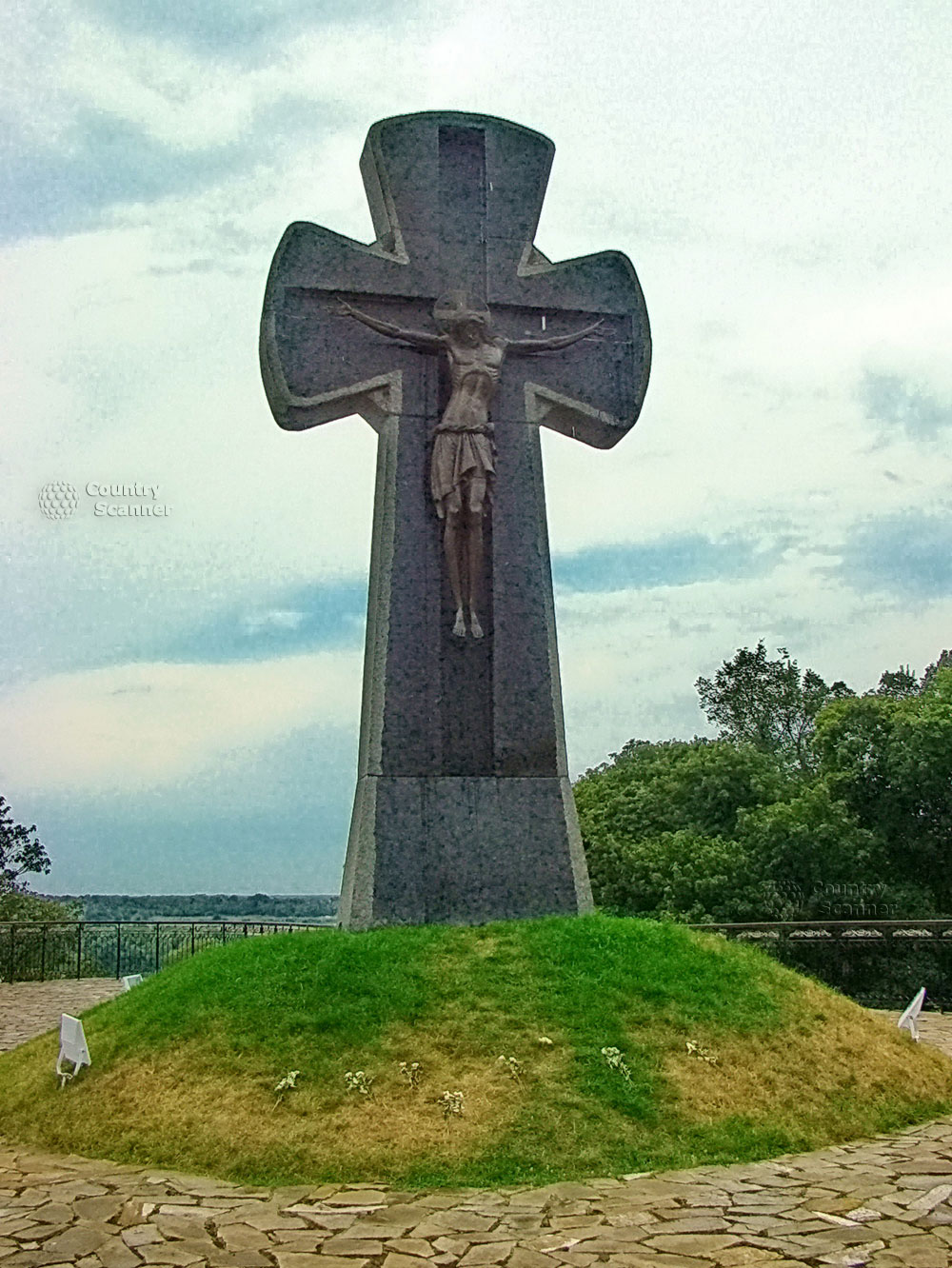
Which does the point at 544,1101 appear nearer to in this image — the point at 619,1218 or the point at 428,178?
the point at 619,1218

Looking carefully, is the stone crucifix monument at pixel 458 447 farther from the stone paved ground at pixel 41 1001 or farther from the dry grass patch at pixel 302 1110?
the stone paved ground at pixel 41 1001

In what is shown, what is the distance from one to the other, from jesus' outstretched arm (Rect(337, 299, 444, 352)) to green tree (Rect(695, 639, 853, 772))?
69.2 ft

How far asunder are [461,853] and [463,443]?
10.6 ft

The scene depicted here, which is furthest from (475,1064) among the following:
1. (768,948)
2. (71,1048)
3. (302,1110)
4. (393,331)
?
(768,948)

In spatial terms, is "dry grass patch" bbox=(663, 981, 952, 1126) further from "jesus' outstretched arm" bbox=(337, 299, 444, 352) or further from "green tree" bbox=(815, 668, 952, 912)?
"green tree" bbox=(815, 668, 952, 912)

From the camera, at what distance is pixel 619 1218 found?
16.8 ft

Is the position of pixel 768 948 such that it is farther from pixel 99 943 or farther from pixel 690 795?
pixel 99 943

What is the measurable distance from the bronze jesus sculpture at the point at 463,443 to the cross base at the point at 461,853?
4.36ft

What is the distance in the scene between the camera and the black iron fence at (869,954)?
1402cm

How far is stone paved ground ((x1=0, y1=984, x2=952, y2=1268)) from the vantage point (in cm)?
468

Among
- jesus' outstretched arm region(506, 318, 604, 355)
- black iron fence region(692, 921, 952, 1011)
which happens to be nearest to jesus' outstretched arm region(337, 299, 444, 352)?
jesus' outstretched arm region(506, 318, 604, 355)

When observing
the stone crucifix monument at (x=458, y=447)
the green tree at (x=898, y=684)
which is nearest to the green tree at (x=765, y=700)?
the green tree at (x=898, y=684)

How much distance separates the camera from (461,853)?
8.94 m

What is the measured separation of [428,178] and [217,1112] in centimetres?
761
